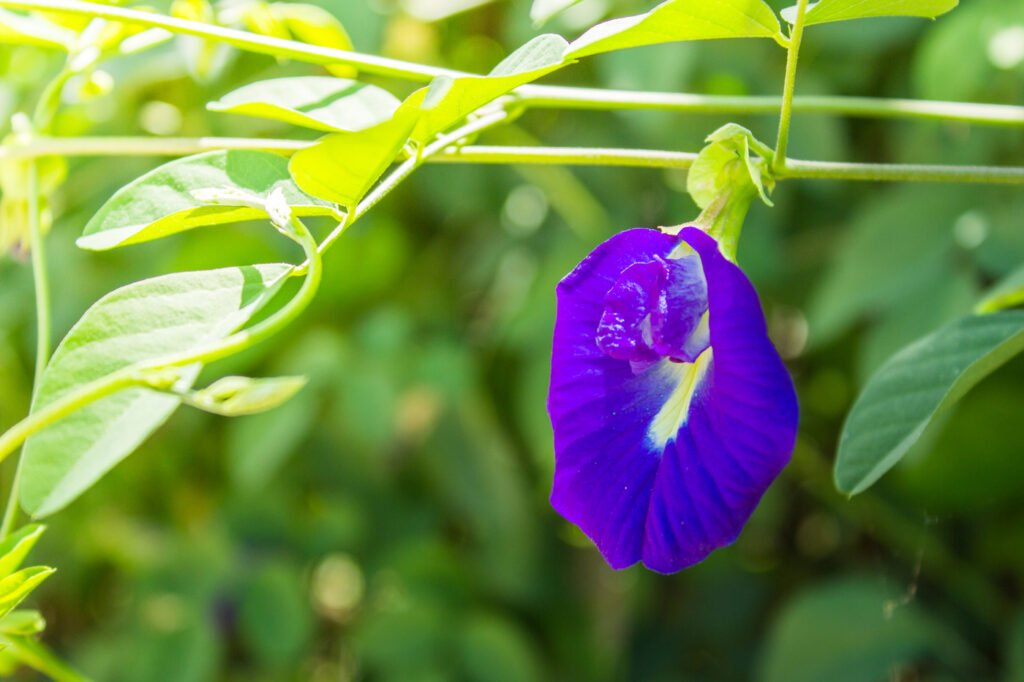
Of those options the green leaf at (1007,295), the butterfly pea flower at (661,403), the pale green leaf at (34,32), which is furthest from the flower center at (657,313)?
the pale green leaf at (34,32)

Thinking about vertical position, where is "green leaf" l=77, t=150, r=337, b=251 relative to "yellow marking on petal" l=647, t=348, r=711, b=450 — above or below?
above

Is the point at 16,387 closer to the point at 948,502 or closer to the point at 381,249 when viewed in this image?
the point at 381,249

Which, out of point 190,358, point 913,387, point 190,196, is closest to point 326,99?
point 190,196

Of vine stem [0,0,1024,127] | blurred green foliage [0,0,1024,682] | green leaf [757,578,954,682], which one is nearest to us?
vine stem [0,0,1024,127]

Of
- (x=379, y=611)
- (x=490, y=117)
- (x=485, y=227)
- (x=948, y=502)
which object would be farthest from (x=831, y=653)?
(x=490, y=117)

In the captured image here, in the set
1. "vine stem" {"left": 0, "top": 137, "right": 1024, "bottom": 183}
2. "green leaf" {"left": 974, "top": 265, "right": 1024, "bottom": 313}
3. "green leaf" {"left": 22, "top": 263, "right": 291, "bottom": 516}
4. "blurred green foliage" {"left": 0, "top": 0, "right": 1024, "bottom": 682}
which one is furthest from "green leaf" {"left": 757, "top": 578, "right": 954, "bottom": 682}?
"green leaf" {"left": 22, "top": 263, "right": 291, "bottom": 516}

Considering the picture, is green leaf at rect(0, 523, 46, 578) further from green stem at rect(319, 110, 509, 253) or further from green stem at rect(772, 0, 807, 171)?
green stem at rect(772, 0, 807, 171)

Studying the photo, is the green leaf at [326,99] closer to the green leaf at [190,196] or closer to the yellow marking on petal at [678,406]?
the green leaf at [190,196]

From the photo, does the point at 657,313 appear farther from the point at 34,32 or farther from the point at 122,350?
the point at 34,32
